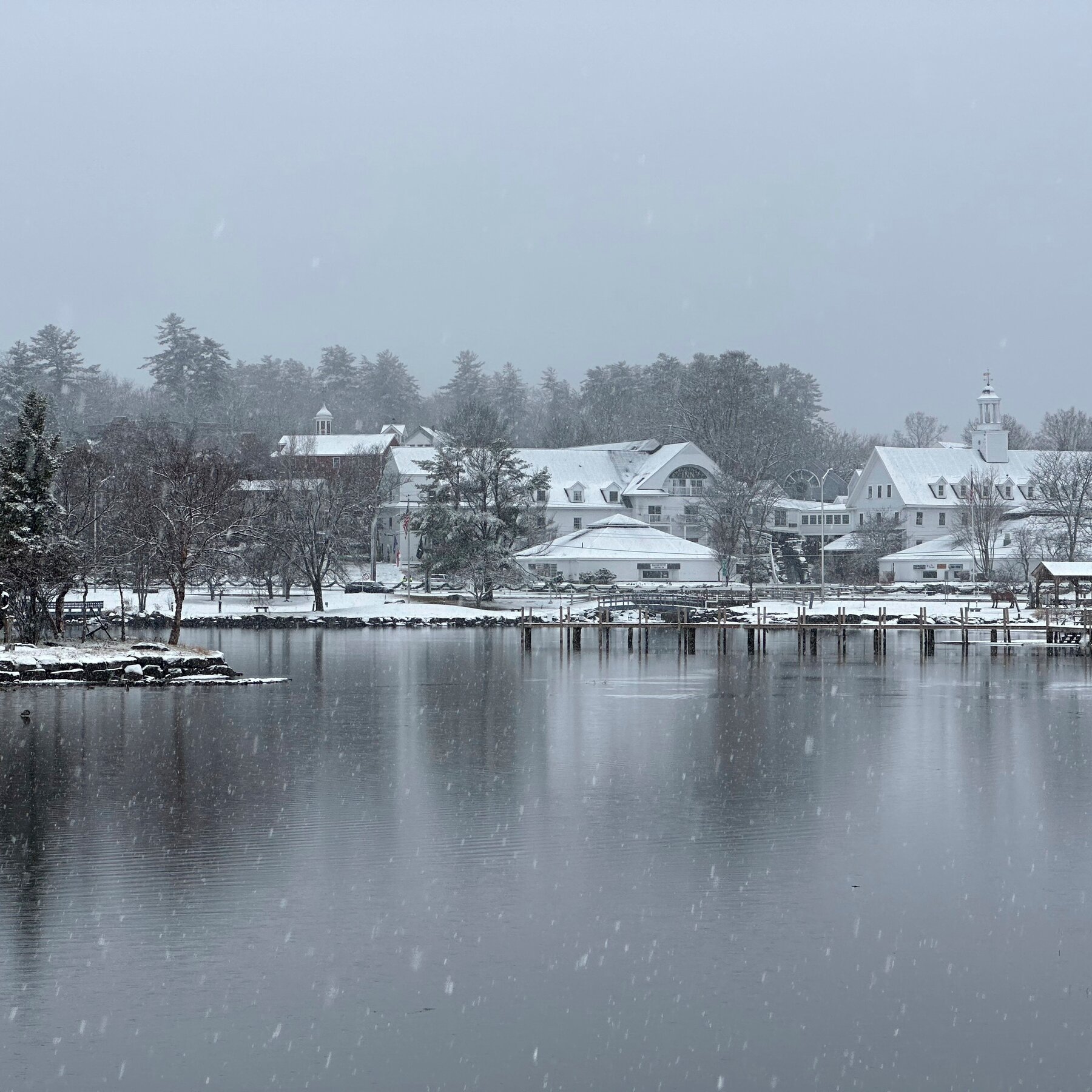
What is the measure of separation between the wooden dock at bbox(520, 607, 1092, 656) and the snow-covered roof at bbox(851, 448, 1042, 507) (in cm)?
2975

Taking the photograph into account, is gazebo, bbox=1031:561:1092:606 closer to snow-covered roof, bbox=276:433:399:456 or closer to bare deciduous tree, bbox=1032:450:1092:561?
bare deciduous tree, bbox=1032:450:1092:561

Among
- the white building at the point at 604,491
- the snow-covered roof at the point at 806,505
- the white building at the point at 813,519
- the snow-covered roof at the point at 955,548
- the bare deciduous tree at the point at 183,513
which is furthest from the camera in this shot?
the snow-covered roof at the point at 806,505

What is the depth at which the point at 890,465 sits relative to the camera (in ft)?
320

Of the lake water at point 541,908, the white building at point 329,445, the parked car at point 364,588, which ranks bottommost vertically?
the lake water at point 541,908

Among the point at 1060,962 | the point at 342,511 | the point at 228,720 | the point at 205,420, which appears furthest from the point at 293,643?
the point at 205,420

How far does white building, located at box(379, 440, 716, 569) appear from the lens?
317 ft

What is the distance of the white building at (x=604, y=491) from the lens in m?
96.6

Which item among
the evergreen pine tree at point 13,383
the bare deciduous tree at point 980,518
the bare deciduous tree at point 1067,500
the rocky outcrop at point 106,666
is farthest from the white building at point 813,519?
the rocky outcrop at point 106,666

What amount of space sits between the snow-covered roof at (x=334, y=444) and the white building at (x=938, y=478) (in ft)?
108

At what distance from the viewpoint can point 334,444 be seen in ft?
370

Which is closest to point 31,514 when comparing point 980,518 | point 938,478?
point 980,518

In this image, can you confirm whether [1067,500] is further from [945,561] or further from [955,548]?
[945,561]

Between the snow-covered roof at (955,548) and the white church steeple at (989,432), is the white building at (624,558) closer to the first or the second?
the snow-covered roof at (955,548)

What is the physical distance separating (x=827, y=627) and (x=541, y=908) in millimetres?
47953
